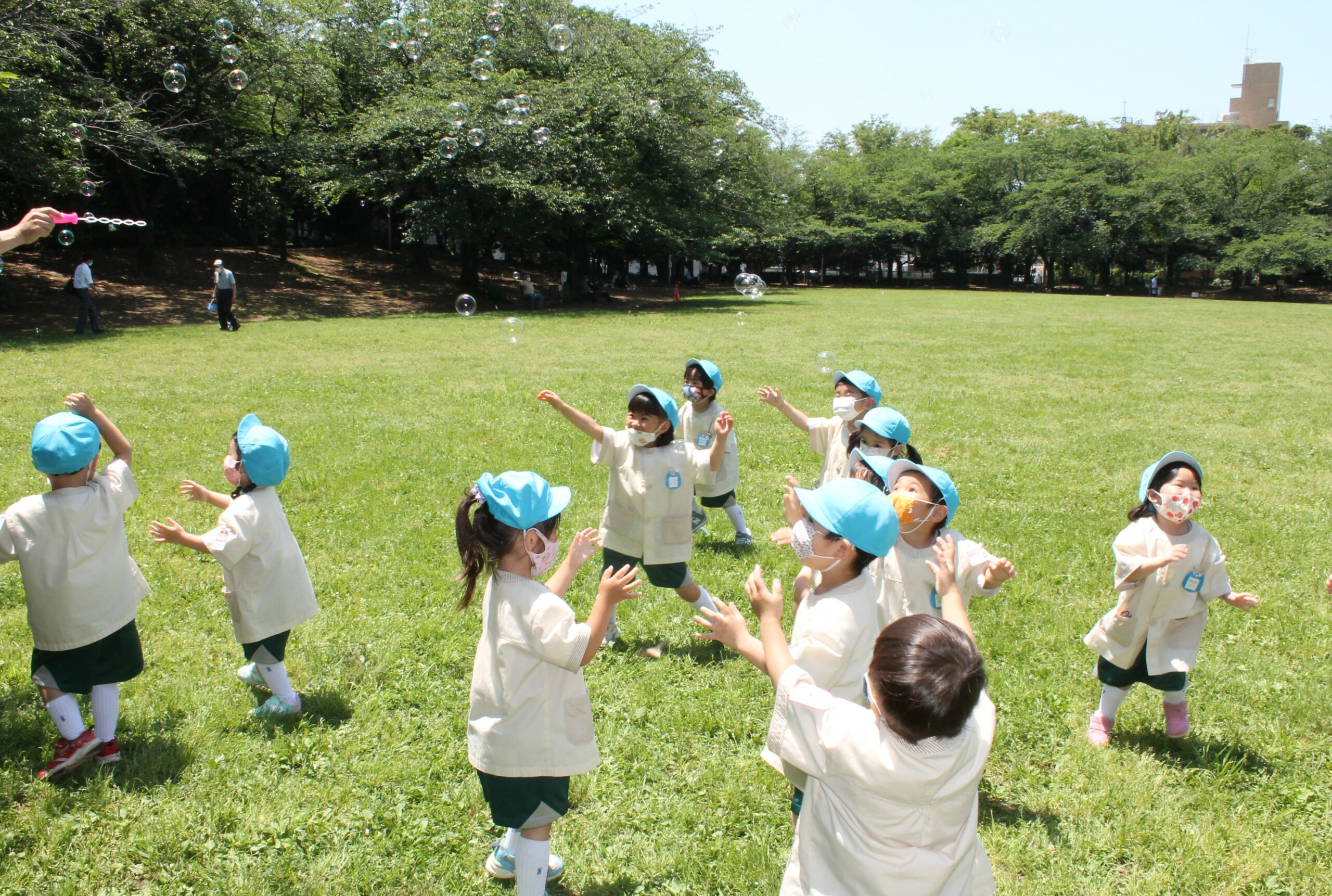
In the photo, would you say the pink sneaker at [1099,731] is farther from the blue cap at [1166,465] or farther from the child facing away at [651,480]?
the child facing away at [651,480]

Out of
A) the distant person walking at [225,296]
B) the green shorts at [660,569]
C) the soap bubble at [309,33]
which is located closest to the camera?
the green shorts at [660,569]

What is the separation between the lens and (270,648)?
13.4ft

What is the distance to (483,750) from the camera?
9.23ft

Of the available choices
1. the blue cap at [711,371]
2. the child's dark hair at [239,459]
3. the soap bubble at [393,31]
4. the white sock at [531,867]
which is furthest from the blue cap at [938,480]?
the soap bubble at [393,31]

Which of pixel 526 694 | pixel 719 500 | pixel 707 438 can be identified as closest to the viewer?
pixel 526 694

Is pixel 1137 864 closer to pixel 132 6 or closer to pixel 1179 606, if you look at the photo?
pixel 1179 606

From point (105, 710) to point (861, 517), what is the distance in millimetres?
3377

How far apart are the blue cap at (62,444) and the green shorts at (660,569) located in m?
2.56

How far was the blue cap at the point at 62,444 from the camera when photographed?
340cm

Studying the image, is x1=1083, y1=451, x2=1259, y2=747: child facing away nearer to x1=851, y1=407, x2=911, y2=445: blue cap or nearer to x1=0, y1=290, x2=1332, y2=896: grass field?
x1=0, y1=290, x2=1332, y2=896: grass field

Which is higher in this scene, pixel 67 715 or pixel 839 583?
pixel 839 583

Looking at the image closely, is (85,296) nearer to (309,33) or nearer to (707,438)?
(309,33)

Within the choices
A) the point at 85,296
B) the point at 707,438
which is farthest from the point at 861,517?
the point at 85,296

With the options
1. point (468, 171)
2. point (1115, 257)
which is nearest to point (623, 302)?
point (468, 171)
